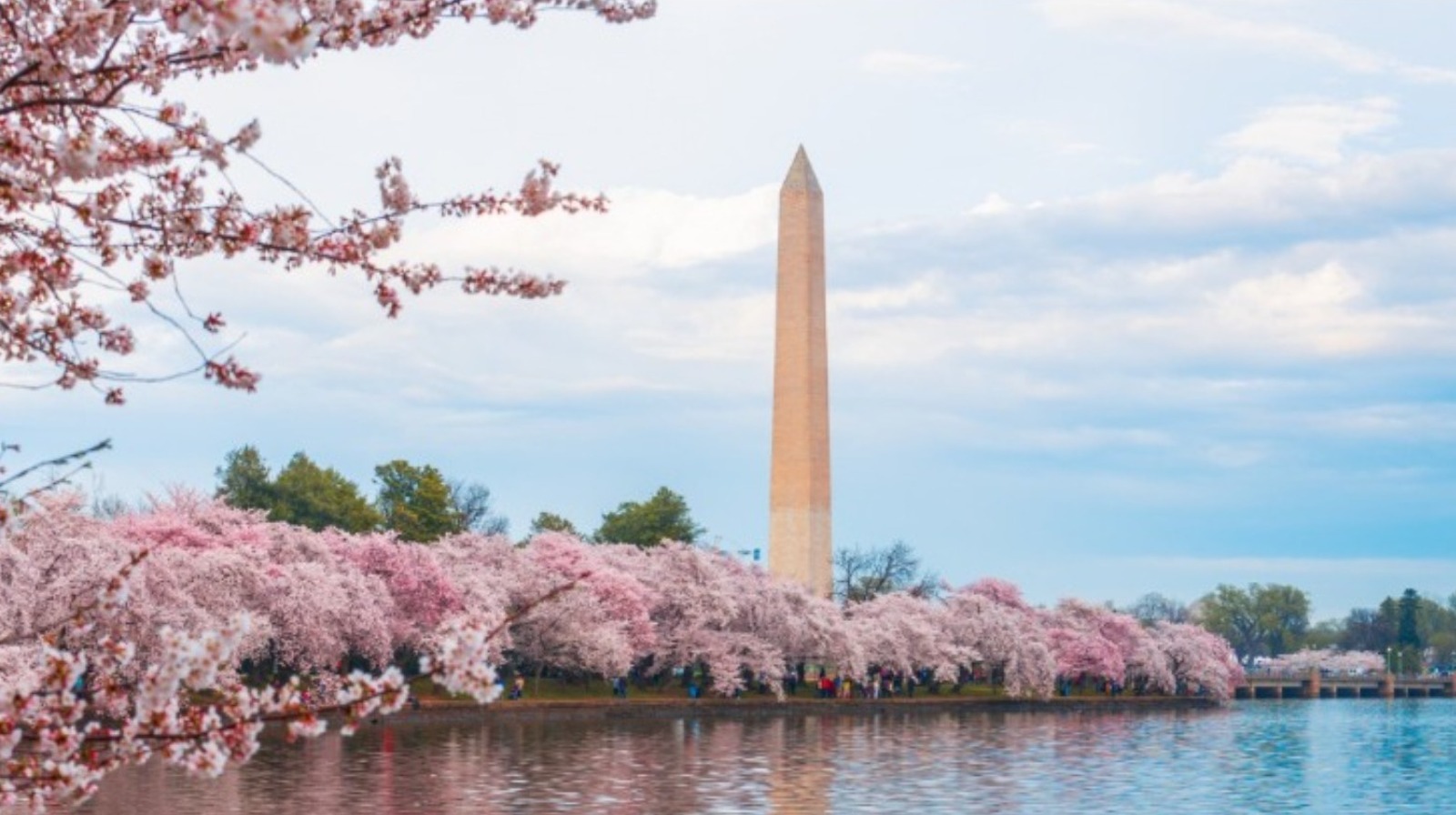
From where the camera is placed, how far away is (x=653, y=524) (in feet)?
323

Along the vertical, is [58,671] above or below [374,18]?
below

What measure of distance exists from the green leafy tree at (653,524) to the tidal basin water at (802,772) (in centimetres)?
3944

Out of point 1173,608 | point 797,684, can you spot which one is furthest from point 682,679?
point 1173,608

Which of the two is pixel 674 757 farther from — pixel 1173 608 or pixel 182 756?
pixel 1173 608

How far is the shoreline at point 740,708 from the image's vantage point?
54219mm

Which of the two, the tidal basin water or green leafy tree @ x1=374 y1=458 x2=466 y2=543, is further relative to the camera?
green leafy tree @ x1=374 y1=458 x2=466 y2=543

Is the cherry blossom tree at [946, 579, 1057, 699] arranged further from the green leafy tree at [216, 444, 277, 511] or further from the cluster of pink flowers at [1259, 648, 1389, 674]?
the cluster of pink flowers at [1259, 648, 1389, 674]

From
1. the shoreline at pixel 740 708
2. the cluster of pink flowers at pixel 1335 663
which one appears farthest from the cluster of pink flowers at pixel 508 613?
the cluster of pink flowers at pixel 1335 663

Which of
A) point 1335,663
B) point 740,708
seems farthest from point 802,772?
point 1335,663

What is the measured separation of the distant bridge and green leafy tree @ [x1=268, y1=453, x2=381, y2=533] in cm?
6160

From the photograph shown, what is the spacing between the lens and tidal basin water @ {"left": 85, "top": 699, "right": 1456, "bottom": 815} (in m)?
28.9

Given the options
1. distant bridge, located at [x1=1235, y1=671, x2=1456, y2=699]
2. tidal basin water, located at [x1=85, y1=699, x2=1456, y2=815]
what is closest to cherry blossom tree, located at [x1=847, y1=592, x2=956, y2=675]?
tidal basin water, located at [x1=85, y1=699, x2=1456, y2=815]

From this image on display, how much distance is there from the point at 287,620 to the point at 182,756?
45.4m

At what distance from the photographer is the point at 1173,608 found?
190500 millimetres
